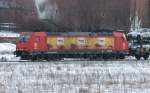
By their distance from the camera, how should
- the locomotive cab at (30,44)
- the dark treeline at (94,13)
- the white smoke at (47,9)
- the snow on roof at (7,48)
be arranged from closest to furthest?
the locomotive cab at (30,44) < the snow on roof at (7,48) < the dark treeline at (94,13) < the white smoke at (47,9)

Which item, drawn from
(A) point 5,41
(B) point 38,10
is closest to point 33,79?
(A) point 5,41

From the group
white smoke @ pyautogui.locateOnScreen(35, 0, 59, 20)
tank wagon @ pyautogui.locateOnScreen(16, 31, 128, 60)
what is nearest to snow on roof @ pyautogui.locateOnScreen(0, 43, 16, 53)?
tank wagon @ pyautogui.locateOnScreen(16, 31, 128, 60)

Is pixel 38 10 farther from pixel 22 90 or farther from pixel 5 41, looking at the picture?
Result: pixel 22 90

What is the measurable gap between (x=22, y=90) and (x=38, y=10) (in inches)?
2375

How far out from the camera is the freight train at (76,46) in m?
41.9

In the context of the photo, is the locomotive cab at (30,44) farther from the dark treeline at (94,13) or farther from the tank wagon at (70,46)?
the dark treeline at (94,13)

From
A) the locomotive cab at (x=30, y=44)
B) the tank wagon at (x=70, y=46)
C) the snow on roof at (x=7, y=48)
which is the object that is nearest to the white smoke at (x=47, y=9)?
the snow on roof at (x=7, y=48)

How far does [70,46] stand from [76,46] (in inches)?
19.9

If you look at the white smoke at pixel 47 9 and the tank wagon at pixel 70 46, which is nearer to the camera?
the tank wagon at pixel 70 46

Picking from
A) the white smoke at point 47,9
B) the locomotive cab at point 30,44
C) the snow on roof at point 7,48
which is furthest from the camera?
the white smoke at point 47,9

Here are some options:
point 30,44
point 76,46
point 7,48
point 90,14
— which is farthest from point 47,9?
point 30,44

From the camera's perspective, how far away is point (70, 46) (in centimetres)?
4378

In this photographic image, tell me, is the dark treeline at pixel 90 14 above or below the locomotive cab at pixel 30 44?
below

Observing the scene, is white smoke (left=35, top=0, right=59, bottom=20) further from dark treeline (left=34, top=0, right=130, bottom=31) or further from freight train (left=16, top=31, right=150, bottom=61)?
freight train (left=16, top=31, right=150, bottom=61)
